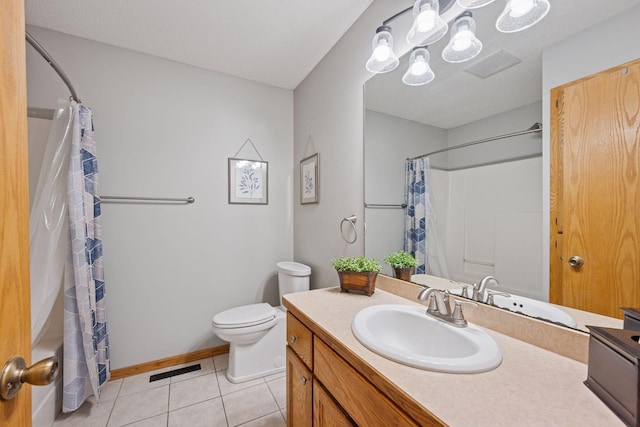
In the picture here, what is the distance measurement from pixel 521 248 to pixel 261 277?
78.7 inches

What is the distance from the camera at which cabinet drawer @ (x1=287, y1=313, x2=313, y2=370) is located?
3.37ft

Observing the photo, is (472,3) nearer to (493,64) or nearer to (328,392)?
(493,64)

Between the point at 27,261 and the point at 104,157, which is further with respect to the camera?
the point at 104,157

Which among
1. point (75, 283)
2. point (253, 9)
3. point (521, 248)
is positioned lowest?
point (75, 283)

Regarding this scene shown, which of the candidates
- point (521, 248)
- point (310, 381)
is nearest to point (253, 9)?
point (521, 248)

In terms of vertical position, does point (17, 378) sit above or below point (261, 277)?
above

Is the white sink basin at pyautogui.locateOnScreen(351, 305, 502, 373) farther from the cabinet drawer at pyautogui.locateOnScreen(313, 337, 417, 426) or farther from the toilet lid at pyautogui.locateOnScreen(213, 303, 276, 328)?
the toilet lid at pyautogui.locateOnScreen(213, 303, 276, 328)

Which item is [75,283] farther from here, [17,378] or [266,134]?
[266,134]

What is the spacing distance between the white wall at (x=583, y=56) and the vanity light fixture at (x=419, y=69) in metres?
0.48

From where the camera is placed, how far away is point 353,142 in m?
1.68

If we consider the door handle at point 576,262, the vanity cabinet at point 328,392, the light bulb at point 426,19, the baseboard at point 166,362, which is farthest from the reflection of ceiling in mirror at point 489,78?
the baseboard at point 166,362

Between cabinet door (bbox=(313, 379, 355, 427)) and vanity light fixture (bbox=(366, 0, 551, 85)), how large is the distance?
142 centimetres

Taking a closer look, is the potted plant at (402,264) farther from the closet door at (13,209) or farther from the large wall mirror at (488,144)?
the closet door at (13,209)

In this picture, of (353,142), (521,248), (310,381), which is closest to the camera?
(521,248)
